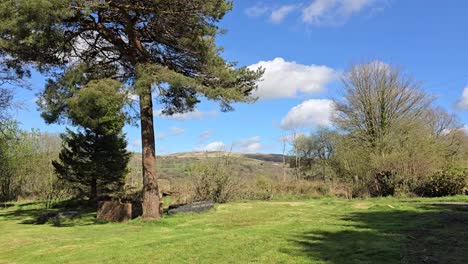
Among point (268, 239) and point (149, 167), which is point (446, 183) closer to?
point (149, 167)

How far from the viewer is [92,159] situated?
79.1 feet

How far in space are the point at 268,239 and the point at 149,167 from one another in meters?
7.56

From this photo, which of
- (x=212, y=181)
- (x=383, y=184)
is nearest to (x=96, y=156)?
(x=212, y=181)

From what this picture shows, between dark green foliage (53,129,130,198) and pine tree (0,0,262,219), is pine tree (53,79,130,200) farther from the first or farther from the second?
pine tree (0,0,262,219)

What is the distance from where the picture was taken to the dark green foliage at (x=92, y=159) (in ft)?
78.8

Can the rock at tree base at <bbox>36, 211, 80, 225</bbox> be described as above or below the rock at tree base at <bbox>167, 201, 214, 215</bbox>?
below

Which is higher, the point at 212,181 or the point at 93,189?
the point at 212,181

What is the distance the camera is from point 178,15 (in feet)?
46.2

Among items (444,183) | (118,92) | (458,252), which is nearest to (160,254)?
(458,252)

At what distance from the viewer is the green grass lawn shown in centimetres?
733

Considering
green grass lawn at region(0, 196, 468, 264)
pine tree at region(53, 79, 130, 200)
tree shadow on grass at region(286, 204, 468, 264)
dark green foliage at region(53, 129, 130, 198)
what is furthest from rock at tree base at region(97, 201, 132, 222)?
tree shadow on grass at region(286, 204, 468, 264)

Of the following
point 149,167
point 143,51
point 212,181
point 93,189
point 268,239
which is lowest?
point 268,239

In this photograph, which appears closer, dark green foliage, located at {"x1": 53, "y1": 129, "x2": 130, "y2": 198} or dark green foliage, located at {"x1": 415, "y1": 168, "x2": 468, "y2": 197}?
dark green foliage, located at {"x1": 415, "y1": 168, "x2": 468, "y2": 197}

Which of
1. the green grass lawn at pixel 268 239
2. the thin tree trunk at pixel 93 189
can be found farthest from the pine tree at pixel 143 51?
the thin tree trunk at pixel 93 189
